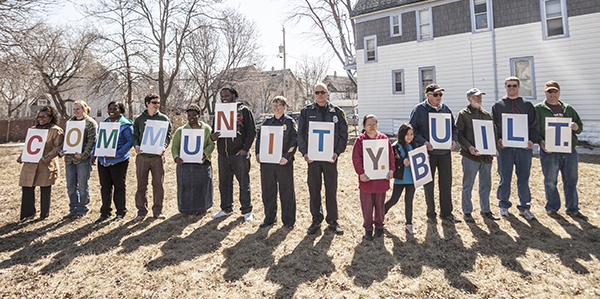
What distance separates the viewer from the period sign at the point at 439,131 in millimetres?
4945

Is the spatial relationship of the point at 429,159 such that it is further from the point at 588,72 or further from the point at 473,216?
the point at 588,72

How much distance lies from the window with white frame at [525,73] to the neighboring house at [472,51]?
0.04 metres

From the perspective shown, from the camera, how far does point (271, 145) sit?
498cm

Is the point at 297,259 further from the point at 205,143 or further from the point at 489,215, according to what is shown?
the point at 489,215

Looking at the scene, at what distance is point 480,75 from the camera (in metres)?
15.4

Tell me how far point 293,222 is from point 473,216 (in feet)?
10.2

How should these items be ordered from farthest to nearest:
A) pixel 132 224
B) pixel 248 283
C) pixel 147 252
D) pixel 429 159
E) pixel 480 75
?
1. pixel 480 75
2. pixel 132 224
3. pixel 429 159
4. pixel 147 252
5. pixel 248 283

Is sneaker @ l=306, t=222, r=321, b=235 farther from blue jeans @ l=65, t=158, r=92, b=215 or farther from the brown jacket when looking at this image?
the brown jacket

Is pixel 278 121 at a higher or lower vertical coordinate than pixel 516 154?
higher

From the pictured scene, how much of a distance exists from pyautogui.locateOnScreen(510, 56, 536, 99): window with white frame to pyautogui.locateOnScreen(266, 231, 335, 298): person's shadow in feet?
48.1

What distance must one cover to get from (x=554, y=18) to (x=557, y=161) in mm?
12271

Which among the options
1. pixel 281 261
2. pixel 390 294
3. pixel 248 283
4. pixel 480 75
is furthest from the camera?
pixel 480 75

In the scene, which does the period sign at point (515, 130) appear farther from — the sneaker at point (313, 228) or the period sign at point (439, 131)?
the sneaker at point (313, 228)

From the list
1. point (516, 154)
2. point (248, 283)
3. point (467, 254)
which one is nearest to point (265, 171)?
A: point (248, 283)
